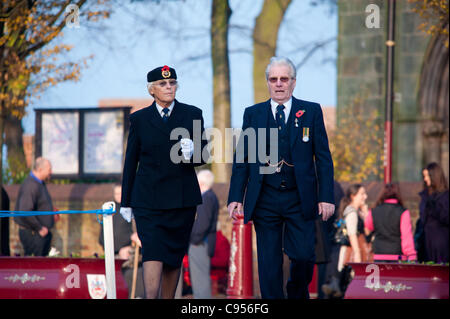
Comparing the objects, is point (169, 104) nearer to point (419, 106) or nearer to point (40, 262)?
point (40, 262)

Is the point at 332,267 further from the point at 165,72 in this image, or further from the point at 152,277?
the point at 165,72

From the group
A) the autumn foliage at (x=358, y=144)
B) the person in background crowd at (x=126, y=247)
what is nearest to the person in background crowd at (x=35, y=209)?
the person in background crowd at (x=126, y=247)

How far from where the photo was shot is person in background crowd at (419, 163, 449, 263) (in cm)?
Result: 1082

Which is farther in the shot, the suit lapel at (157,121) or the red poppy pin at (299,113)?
the suit lapel at (157,121)

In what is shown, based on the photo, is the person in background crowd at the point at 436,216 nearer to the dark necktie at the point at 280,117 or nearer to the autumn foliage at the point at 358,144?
the dark necktie at the point at 280,117

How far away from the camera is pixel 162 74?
7031 mm

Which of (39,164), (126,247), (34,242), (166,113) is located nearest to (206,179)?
(126,247)

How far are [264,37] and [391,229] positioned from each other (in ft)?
24.5

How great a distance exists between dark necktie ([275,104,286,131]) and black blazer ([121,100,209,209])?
0.66 meters

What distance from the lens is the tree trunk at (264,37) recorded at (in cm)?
1706

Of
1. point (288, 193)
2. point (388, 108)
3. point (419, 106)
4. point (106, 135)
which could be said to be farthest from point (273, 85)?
point (419, 106)

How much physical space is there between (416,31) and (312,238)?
44.7ft
